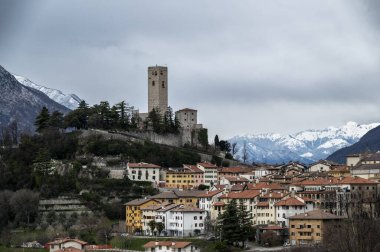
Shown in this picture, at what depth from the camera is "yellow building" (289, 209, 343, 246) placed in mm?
78938

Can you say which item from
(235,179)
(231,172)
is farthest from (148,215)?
(231,172)

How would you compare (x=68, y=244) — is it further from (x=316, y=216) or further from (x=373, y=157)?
(x=373, y=157)

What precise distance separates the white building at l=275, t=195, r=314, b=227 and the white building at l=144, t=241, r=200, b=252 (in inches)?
409

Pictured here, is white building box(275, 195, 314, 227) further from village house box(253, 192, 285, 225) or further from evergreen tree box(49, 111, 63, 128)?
evergreen tree box(49, 111, 63, 128)

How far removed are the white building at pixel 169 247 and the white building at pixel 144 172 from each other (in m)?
24.8

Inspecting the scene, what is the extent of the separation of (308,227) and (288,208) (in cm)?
587

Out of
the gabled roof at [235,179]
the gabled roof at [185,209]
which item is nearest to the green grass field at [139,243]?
the gabled roof at [185,209]

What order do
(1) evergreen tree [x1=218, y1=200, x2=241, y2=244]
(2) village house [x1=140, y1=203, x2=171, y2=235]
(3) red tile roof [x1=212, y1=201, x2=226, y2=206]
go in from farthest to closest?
(2) village house [x1=140, y1=203, x2=171, y2=235] < (3) red tile roof [x1=212, y1=201, x2=226, y2=206] < (1) evergreen tree [x1=218, y1=200, x2=241, y2=244]

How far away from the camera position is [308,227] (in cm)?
7931

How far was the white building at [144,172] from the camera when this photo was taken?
343 feet

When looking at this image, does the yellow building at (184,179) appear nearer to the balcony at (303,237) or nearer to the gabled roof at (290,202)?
the gabled roof at (290,202)

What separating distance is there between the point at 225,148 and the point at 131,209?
123 feet

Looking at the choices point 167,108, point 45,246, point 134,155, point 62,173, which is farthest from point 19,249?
point 167,108

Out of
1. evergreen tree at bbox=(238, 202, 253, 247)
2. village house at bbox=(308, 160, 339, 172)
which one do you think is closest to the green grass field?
evergreen tree at bbox=(238, 202, 253, 247)
